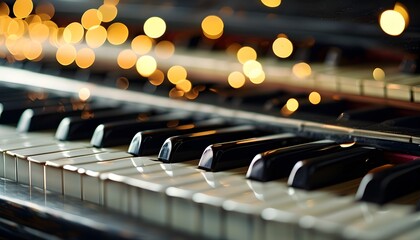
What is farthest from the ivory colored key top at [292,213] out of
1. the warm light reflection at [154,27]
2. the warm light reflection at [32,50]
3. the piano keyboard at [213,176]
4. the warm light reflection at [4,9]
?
the warm light reflection at [4,9]

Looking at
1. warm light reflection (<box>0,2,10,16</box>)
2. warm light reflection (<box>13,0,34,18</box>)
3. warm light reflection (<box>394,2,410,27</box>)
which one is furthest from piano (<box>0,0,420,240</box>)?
warm light reflection (<box>0,2,10,16</box>)

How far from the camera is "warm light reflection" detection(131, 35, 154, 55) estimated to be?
195 cm

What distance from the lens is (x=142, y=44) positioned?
1993mm

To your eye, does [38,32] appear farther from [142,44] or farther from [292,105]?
[292,105]

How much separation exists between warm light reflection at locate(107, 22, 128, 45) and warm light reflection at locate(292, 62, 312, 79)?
2.09 feet

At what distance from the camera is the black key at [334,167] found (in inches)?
40.0

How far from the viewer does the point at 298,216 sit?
861 mm

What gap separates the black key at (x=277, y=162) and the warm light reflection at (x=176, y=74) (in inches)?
26.9

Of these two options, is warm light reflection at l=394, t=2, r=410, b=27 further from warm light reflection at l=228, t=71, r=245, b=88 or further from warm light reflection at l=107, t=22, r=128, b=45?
warm light reflection at l=107, t=22, r=128, b=45

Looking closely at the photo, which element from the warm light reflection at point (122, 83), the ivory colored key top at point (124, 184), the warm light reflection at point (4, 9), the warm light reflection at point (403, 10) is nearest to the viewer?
the ivory colored key top at point (124, 184)

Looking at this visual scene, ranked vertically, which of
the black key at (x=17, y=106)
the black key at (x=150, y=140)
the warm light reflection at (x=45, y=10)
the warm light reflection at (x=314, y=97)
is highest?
the warm light reflection at (x=45, y=10)

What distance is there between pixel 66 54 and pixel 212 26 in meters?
0.51

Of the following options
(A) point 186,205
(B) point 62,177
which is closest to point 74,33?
(B) point 62,177

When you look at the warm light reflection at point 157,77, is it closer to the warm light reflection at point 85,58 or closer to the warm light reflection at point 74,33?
the warm light reflection at point 85,58
